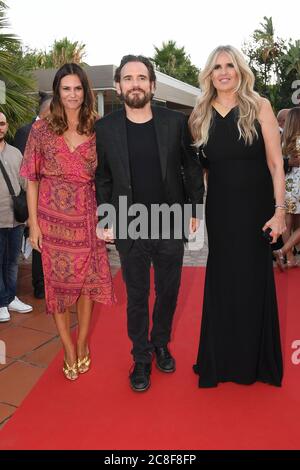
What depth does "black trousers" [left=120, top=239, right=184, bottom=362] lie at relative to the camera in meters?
2.62

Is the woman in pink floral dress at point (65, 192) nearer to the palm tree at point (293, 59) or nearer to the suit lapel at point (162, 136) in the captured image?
the suit lapel at point (162, 136)

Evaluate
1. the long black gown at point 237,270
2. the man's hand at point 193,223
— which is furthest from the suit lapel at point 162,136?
the man's hand at point 193,223

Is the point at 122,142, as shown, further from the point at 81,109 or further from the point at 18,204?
the point at 18,204

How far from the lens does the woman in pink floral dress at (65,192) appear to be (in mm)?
2467

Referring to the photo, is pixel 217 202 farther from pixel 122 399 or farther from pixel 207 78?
pixel 122 399

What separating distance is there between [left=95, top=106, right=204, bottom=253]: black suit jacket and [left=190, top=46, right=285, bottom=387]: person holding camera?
8 cm

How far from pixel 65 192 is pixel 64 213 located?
0.12 meters

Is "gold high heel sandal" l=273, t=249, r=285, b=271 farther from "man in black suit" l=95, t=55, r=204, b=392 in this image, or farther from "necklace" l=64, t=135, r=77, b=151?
"necklace" l=64, t=135, r=77, b=151

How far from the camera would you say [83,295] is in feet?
9.03

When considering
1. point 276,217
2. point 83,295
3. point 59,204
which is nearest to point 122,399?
point 83,295

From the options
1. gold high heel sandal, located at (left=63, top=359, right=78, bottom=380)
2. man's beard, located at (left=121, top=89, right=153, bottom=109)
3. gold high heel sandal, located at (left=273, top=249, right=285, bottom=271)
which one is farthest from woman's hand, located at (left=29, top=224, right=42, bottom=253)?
gold high heel sandal, located at (left=273, top=249, right=285, bottom=271)

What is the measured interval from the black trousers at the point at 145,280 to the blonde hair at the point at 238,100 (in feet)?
2.11

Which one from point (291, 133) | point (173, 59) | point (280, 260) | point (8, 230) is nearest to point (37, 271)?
point (8, 230)

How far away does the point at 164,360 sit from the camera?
2807 mm
